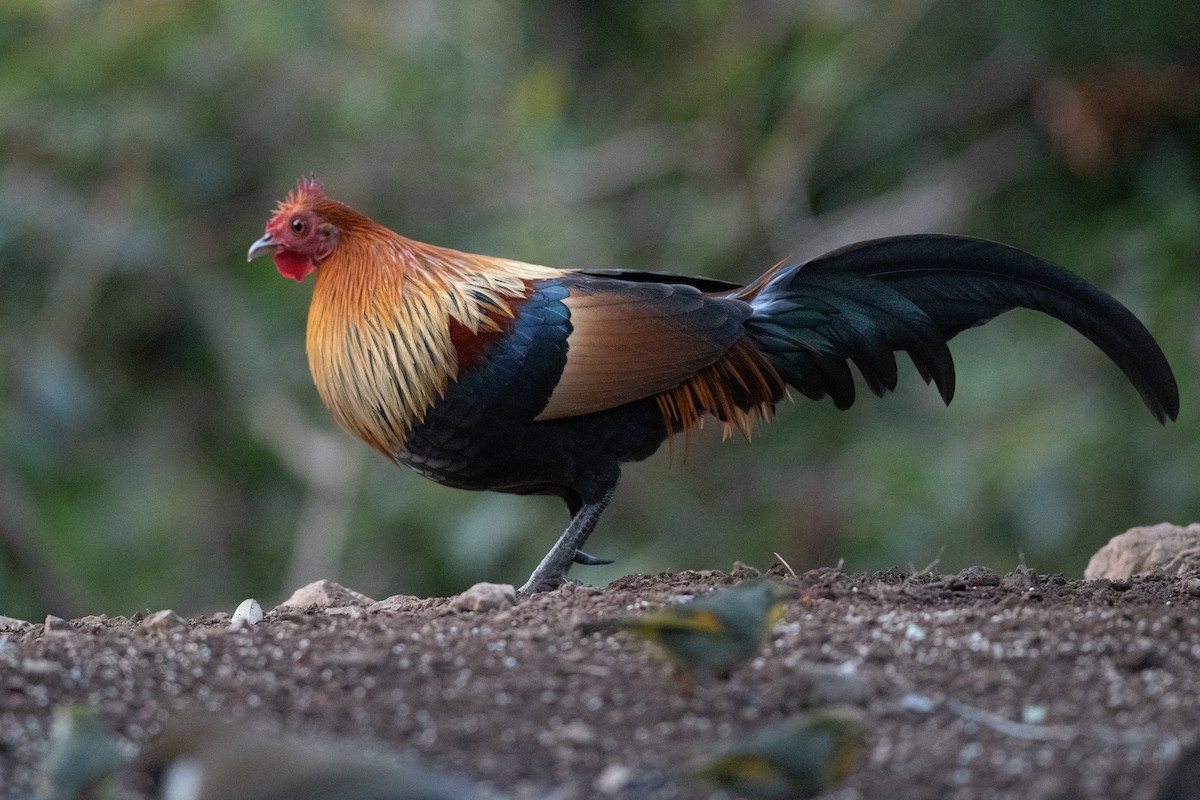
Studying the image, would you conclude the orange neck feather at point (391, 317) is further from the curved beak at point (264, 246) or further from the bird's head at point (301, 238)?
A: the curved beak at point (264, 246)

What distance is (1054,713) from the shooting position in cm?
340

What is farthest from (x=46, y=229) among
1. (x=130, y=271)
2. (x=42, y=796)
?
(x=42, y=796)

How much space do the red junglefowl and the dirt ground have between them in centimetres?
100

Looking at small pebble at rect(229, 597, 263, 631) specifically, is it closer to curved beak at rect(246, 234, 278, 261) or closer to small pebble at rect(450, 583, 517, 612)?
small pebble at rect(450, 583, 517, 612)

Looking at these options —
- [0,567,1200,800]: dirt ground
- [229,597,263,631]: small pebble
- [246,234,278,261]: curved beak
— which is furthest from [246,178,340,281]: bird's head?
[0,567,1200,800]: dirt ground

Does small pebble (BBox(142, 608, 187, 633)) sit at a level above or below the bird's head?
below

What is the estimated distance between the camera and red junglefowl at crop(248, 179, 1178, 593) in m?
5.20

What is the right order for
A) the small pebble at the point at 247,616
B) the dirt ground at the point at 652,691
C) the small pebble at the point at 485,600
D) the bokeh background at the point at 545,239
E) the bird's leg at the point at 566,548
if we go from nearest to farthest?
the dirt ground at the point at 652,691, the small pebble at the point at 485,600, the small pebble at the point at 247,616, the bird's leg at the point at 566,548, the bokeh background at the point at 545,239

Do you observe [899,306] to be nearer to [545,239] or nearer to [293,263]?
[293,263]

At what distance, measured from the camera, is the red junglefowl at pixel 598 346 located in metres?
5.20

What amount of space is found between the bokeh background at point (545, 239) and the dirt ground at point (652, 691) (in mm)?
5607

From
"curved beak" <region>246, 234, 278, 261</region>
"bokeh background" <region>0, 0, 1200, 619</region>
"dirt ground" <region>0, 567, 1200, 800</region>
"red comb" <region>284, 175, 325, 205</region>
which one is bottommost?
"dirt ground" <region>0, 567, 1200, 800</region>

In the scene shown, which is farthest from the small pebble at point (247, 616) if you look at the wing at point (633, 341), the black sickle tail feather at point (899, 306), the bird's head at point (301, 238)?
the black sickle tail feather at point (899, 306)

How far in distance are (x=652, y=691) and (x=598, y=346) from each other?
1.87 meters
